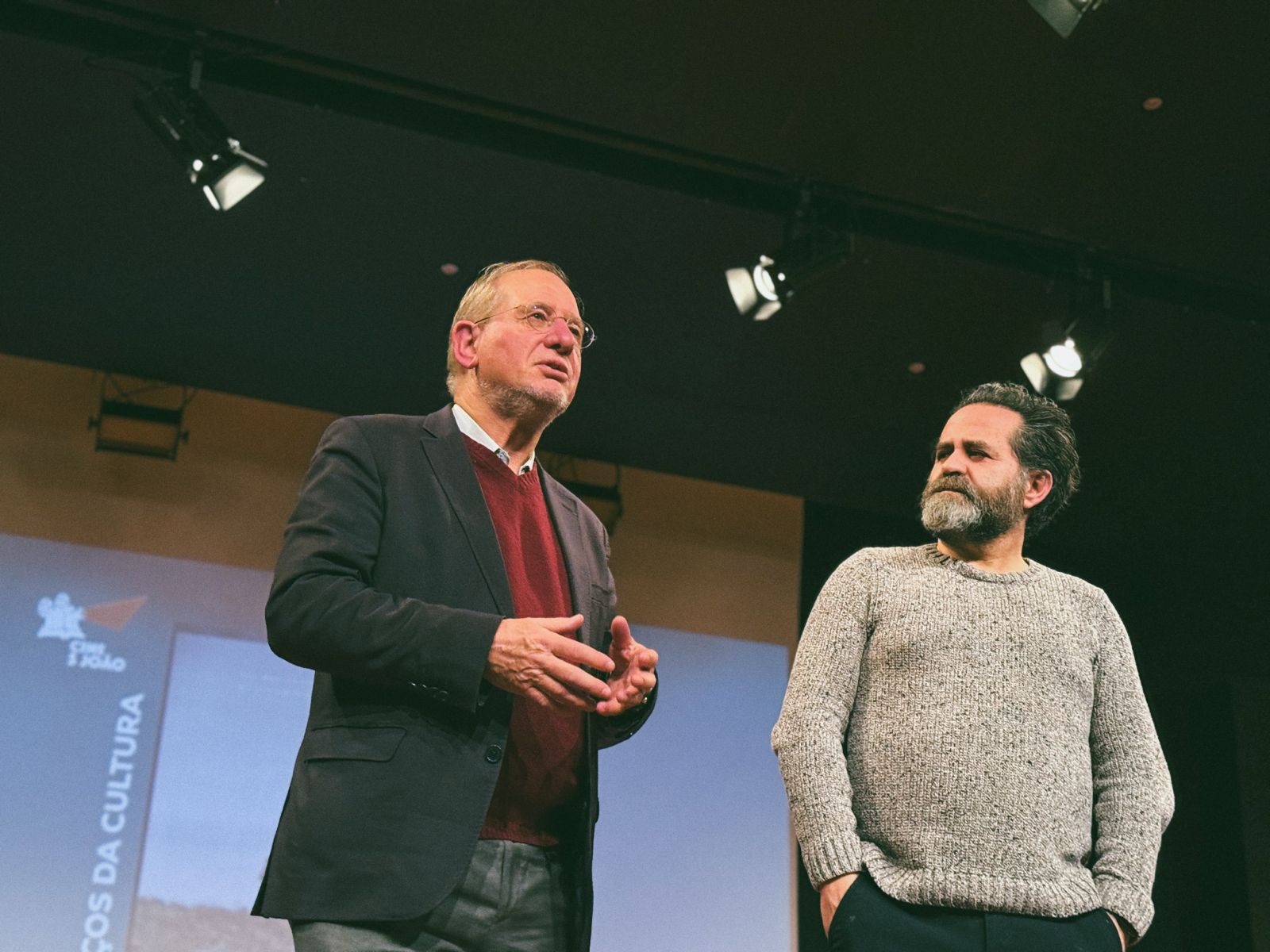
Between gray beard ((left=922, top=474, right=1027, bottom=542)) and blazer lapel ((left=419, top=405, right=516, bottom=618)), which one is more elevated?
gray beard ((left=922, top=474, right=1027, bottom=542))

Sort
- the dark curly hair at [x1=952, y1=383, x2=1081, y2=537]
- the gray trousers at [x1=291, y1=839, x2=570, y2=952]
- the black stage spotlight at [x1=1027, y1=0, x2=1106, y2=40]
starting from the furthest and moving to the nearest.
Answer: the black stage spotlight at [x1=1027, y1=0, x2=1106, y2=40] < the dark curly hair at [x1=952, y1=383, x2=1081, y2=537] < the gray trousers at [x1=291, y1=839, x2=570, y2=952]

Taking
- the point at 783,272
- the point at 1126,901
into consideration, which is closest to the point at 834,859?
the point at 1126,901

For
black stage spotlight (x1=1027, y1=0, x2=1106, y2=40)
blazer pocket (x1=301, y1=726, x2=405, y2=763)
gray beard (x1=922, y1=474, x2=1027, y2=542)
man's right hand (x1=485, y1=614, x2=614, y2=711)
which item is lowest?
blazer pocket (x1=301, y1=726, x2=405, y2=763)

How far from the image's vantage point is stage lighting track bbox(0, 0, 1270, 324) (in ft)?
12.3

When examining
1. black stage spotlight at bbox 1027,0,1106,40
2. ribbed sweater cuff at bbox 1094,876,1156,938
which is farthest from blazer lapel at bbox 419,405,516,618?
black stage spotlight at bbox 1027,0,1106,40

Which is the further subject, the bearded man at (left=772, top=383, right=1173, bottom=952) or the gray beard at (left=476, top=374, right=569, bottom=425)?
the gray beard at (left=476, top=374, right=569, bottom=425)

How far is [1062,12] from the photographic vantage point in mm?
3129

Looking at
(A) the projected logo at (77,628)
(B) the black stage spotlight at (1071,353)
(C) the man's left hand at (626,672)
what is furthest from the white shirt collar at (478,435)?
(A) the projected logo at (77,628)

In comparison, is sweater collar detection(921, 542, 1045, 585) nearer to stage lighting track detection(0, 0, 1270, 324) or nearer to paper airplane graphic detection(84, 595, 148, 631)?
stage lighting track detection(0, 0, 1270, 324)

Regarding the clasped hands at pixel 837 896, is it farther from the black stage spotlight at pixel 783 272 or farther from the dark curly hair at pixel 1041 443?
the black stage spotlight at pixel 783 272

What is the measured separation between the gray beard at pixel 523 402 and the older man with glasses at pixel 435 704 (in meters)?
0.09

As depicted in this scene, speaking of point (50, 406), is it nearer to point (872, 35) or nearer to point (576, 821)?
point (872, 35)

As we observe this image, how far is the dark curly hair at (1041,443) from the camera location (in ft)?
7.79

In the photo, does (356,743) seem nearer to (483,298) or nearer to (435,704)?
(435,704)
